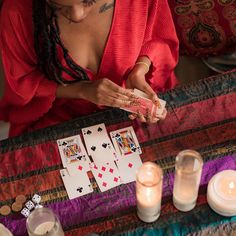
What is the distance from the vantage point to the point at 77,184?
120 centimetres

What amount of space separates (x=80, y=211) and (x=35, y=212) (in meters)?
0.15

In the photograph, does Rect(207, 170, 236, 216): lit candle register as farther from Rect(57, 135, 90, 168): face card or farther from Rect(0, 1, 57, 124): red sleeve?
Rect(0, 1, 57, 124): red sleeve

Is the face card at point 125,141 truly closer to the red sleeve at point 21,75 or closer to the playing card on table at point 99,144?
the playing card on table at point 99,144

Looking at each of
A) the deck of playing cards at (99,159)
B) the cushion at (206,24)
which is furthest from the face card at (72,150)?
the cushion at (206,24)

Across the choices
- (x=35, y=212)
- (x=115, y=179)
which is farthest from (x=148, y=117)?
(x=35, y=212)

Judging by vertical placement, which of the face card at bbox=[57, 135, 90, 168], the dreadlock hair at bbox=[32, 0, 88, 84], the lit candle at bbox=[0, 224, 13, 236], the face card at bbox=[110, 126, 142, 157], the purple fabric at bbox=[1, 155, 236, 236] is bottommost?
the purple fabric at bbox=[1, 155, 236, 236]

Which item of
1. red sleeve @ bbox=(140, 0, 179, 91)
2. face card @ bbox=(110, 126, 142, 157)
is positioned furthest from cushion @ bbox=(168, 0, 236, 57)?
face card @ bbox=(110, 126, 142, 157)

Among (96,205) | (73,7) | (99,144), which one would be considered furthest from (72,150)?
(73,7)

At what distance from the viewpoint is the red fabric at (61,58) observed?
1207mm

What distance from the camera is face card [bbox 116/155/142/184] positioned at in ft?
3.97

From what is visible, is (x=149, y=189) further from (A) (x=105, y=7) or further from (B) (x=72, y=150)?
(A) (x=105, y=7)

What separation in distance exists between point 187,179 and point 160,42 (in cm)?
60

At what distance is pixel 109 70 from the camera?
1.42 m

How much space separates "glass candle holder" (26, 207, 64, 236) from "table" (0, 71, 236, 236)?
0.27 ft
